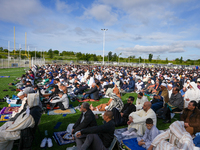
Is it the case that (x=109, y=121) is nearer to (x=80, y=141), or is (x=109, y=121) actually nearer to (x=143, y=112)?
(x=80, y=141)

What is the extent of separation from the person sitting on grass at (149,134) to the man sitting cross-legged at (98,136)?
1037mm

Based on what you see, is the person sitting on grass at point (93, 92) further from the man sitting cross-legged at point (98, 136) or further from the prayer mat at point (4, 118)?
the man sitting cross-legged at point (98, 136)

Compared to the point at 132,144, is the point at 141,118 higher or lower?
higher

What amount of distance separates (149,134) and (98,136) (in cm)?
152

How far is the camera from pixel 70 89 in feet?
33.2

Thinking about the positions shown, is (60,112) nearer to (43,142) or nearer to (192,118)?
(43,142)

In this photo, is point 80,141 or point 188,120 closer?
point 80,141

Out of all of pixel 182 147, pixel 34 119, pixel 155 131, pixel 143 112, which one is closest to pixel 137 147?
pixel 155 131

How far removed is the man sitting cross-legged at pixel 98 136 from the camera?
273 centimetres

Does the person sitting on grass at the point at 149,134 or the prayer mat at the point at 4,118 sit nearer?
the person sitting on grass at the point at 149,134

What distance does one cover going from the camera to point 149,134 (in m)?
3.61

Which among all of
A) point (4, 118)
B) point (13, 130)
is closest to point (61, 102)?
point (4, 118)

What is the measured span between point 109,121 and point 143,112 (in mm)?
1721

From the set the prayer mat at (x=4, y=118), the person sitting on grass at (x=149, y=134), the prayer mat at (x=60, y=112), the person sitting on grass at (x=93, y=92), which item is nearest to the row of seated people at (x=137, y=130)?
the person sitting on grass at (x=149, y=134)
